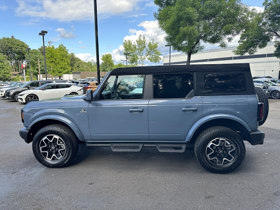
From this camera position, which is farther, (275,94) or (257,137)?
(275,94)

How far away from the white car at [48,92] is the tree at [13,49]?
78.1 meters

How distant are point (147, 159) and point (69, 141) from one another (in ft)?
5.32

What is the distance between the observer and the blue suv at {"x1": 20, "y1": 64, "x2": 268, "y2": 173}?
130 inches

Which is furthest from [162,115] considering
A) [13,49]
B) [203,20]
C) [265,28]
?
[13,49]

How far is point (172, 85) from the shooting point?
345 centimetres

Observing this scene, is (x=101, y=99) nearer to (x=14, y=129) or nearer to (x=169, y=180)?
(x=169, y=180)

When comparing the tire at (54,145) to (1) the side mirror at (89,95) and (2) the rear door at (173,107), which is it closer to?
(1) the side mirror at (89,95)

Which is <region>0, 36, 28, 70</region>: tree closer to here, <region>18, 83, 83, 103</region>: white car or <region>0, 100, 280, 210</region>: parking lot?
<region>18, 83, 83, 103</region>: white car

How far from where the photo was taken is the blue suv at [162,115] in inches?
130

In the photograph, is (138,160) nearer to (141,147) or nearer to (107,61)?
(141,147)

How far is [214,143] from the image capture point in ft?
11.0

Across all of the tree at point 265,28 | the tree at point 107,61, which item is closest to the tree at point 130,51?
the tree at point 107,61

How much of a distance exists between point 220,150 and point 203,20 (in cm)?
1568

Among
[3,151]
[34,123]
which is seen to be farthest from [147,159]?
[3,151]
